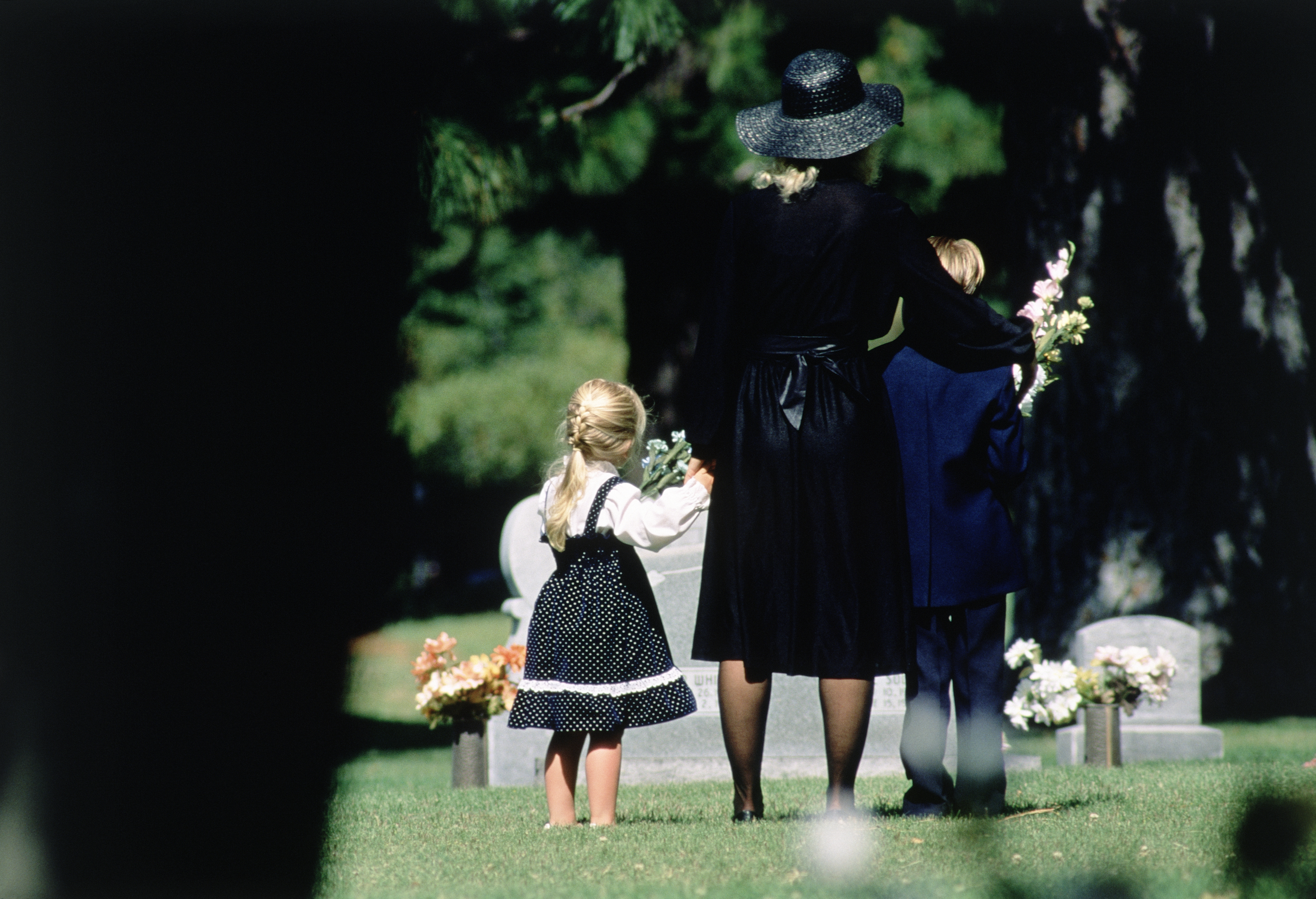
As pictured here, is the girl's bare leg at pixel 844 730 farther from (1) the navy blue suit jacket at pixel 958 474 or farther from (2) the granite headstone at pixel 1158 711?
(2) the granite headstone at pixel 1158 711

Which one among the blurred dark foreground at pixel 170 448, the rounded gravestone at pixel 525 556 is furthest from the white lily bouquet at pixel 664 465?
the blurred dark foreground at pixel 170 448

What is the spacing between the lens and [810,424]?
3508 millimetres

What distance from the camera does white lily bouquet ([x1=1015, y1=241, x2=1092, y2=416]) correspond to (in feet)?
13.8

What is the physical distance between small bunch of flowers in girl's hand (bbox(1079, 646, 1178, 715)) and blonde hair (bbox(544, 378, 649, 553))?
314 centimetres

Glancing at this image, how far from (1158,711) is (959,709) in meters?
3.08

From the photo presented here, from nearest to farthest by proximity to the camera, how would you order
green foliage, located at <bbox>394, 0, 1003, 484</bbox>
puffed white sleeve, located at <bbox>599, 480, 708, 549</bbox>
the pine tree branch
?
puffed white sleeve, located at <bbox>599, 480, 708, 549</bbox> < green foliage, located at <bbox>394, 0, 1003, 484</bbox> < the pine tree branch

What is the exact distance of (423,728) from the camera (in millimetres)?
11273

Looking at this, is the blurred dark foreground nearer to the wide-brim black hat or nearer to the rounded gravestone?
the wide-brim black hat

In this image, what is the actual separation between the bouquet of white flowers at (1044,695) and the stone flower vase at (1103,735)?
3.5 inches

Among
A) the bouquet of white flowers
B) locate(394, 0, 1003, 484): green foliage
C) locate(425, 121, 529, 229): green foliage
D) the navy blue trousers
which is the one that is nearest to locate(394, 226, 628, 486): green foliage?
locate(394, 0, 1003, 484): green foliage

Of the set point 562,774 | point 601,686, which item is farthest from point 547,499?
point 562,774

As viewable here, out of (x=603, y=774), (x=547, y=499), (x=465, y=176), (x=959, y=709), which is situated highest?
(x=465, y=176)

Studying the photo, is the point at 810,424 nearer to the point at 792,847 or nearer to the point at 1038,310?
the point at 792,847

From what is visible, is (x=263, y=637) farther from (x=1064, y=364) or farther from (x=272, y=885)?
(x=1064, y=364)
